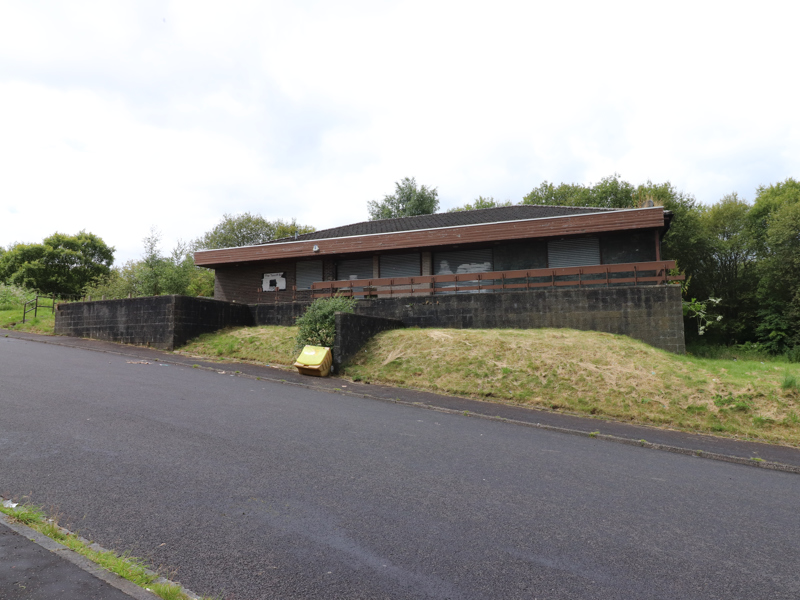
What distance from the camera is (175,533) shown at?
3.86 m

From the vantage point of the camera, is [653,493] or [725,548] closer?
[725,548]

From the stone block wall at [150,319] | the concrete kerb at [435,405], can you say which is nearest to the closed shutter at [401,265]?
the stone block wall at [150,319]

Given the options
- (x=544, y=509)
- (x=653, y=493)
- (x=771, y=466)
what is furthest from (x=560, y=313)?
(x=544, y=509)

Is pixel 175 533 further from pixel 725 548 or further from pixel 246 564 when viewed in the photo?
pixel 725 548

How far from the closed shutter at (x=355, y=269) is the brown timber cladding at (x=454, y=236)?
1.32 meters

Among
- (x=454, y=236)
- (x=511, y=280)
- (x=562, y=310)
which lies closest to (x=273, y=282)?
(x=454, y=236)

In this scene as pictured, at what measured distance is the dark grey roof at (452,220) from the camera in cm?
2303

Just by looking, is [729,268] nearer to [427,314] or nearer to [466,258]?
[466,258]

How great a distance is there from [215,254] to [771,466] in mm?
23593

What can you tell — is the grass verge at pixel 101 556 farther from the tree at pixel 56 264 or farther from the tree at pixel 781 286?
the tree at pixel 56 264

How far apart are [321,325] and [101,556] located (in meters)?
11.4

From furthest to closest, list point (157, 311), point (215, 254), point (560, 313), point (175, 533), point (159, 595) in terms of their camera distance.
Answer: point (215, 254) → point (157, 311) → point (560, 313) → point (175, 533) → point (159, 595)

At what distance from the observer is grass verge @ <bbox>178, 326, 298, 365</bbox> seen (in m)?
15.7

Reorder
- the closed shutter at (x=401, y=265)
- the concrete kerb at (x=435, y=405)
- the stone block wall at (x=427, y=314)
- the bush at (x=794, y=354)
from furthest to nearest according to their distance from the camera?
the closed shutter at (x=401, y=265) → the bush at (x=794, y=354) → the stone block wall at (x=427, y=314) → the concrete kerb at (x=435, y=405)
